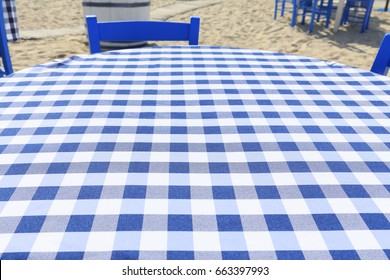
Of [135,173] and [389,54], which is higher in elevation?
[389,54]

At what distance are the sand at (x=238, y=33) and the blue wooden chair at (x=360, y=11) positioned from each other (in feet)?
0.45

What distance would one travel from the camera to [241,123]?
109cm

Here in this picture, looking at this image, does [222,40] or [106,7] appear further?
[222,40]

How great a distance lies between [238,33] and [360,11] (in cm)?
236

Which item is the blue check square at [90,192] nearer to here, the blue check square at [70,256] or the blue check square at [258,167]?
the blue check square at [70,256]

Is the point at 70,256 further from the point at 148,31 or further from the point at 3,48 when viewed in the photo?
the point at 3,48

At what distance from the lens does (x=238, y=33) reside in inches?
233

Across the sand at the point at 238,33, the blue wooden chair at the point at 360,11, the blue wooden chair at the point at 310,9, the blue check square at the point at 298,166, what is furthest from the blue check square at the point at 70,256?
the blue wooden chair at the point at 360,11

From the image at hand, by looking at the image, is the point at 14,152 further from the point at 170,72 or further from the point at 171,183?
the point at 170,72

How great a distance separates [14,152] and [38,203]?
0.78ft

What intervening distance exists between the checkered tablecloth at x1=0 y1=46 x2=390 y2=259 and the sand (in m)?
3.37

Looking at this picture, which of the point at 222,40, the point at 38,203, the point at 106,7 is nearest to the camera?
the point at 38,203

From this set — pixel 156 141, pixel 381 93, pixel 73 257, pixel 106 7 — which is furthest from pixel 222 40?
pixel 73 257

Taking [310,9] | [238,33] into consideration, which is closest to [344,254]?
[238,33]
